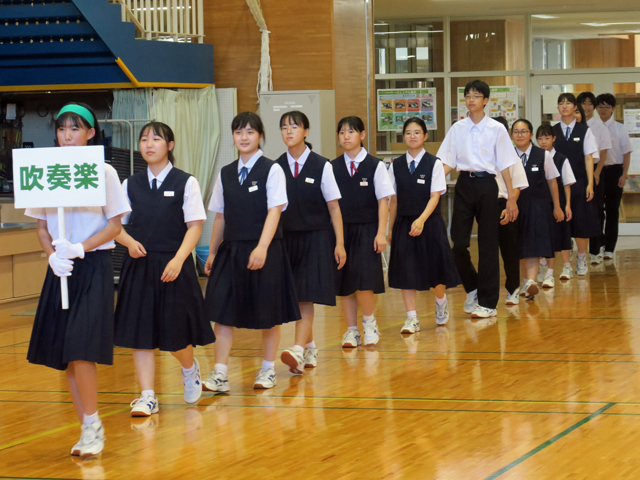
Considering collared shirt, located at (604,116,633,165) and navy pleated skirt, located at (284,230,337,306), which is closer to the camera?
navy pleated skirt, located at (284,230,337,306)

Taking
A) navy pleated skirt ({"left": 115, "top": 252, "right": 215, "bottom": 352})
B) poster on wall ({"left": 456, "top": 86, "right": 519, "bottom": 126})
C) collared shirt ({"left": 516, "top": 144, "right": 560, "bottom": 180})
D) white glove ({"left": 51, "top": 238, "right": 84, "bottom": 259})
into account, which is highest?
poster on wall ({"left": 456, "top": 86, "right": 519, "bottom": 126})

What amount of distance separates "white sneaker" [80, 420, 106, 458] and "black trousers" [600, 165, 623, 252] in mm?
7736

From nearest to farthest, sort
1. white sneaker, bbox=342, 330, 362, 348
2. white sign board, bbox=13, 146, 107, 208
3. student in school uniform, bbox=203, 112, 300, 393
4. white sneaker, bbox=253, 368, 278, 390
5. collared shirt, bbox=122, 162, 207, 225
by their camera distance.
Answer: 1. white sign board, bbox=13, 146, 107, 208
2. collared shirt, bbox=122, 162, 207, 225
3. student in school uniform, bbox=203, 112, 300, 393
4. white sneaker, bbox=253, 368, 278, 390
5. white sneaker, bbox=342, 330, 362, 348

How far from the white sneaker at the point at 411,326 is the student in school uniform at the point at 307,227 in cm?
128

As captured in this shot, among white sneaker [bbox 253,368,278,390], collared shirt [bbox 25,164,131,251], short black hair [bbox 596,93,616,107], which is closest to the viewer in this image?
collared shirt [bbox 25,164,131,251]

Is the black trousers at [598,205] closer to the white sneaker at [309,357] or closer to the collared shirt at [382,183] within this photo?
the collared shirt at [382,183]

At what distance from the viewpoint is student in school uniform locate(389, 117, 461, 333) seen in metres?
5.95

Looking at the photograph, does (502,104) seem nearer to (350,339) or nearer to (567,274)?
(567,274)

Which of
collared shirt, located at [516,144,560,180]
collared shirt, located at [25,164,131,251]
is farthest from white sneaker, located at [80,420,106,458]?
collared shirt, located at [516,144,560,180]

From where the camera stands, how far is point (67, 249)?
133 inches

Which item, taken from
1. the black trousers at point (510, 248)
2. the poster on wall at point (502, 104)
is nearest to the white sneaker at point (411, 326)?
the black trousers at point (510, 248)

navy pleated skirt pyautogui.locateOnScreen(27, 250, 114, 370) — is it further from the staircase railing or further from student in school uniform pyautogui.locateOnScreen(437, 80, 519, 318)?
the staircase railing

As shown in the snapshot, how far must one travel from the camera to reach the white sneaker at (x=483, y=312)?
662 centimetres

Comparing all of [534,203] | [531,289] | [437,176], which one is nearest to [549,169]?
[534,203]
